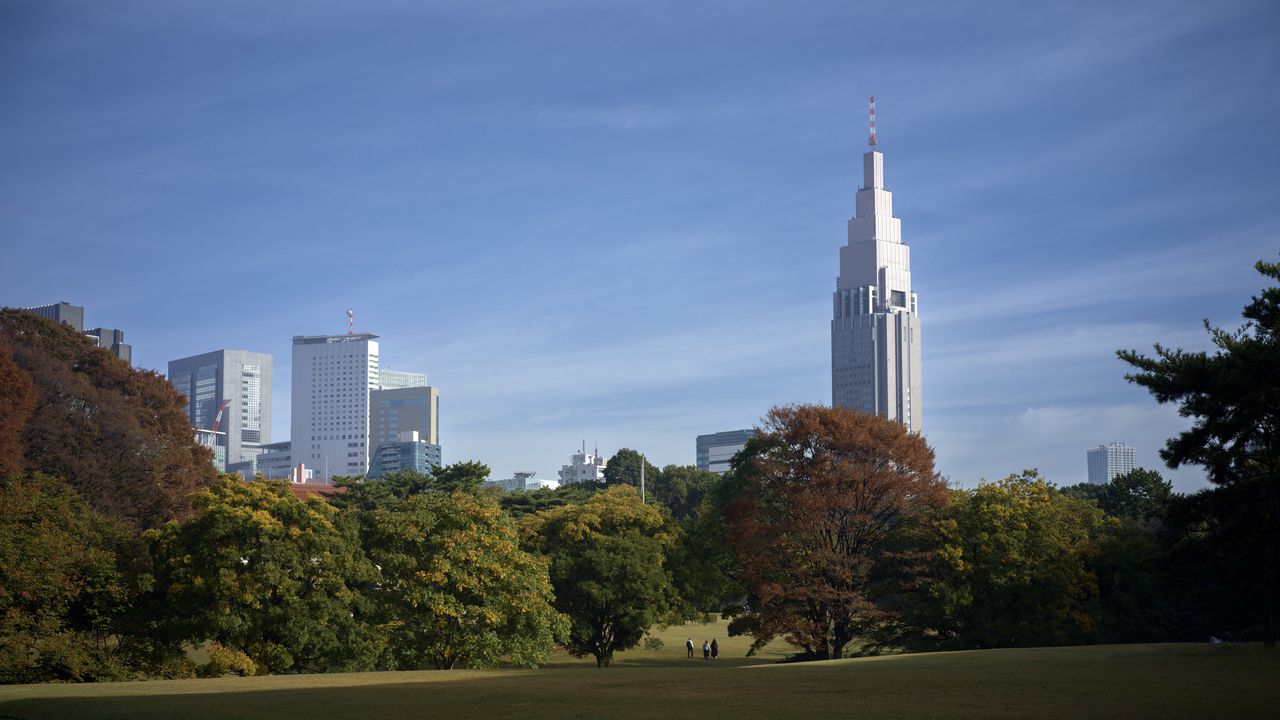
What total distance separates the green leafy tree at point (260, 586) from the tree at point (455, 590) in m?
1.35

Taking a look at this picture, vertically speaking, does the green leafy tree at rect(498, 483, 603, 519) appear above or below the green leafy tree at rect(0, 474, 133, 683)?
above

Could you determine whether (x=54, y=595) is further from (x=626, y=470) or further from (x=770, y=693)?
(x=626, y=470)

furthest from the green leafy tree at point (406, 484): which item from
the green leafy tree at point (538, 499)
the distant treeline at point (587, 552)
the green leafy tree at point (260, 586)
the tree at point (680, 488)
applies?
the tree at point (680, 488)

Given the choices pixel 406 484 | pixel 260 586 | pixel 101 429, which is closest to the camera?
pixel 260 586

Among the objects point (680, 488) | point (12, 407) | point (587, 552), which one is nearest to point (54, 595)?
point (12, 407)

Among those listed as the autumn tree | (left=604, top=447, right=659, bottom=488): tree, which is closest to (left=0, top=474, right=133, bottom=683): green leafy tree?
the autumn tree

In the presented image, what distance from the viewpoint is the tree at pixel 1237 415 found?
2630 cm

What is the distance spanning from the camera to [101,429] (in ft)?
172

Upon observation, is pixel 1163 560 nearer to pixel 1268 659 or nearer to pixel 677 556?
pixel 1268 659

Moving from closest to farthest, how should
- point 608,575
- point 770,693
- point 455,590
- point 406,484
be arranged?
point 770,693, point 455,590, point 608,575, point 406,484

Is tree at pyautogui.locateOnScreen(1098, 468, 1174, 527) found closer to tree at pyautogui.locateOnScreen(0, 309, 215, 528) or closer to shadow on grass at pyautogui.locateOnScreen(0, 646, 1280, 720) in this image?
shadow on grass at pyautogui.locateOnScreen(0, 646, 1280, 720)

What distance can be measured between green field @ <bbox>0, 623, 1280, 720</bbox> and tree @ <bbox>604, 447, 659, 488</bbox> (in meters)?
79.5

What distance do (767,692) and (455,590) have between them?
1793 cm

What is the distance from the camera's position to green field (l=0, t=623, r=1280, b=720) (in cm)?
2130
